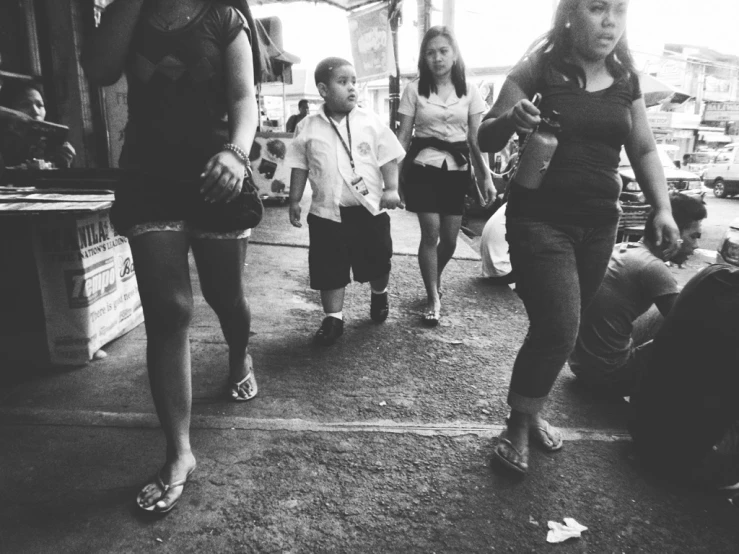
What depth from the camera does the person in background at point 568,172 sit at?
1943 millimetres

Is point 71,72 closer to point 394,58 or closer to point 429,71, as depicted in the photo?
point 429,71

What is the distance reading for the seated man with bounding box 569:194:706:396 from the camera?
8.23 ft

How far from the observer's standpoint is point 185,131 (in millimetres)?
1830

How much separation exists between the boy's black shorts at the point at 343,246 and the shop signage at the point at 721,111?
41.7 m

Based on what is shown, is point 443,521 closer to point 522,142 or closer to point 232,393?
point 232,393

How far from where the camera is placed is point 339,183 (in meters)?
3.40

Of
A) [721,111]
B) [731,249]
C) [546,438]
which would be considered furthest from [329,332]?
[721,111]

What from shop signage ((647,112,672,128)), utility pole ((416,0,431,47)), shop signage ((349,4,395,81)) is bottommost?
shop signage ((647,112,672,128))

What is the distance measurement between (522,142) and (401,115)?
6.45 ft

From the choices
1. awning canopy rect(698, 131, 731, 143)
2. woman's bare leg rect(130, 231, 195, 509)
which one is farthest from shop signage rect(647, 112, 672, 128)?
woman's bare leg rect(130, 231, 195, 509)

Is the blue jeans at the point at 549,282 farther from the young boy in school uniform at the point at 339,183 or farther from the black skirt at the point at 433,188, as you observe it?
the black skirt at the point at 433,188

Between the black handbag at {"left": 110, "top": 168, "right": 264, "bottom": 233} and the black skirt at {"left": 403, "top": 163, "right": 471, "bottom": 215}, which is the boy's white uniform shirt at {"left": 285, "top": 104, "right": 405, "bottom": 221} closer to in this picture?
the black skirt at {"left": 403, "top": 163, "right": 471, "bottom": 215}

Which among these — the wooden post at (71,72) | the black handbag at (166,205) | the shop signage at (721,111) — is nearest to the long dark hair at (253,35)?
the black handbag at (166,205)

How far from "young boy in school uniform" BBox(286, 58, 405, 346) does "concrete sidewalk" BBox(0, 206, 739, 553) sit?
0.50m
